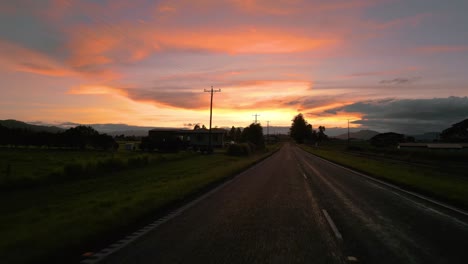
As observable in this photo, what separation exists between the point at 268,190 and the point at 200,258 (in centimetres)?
915

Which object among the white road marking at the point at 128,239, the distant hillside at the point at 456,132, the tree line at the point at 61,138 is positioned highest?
the distant hillside at the point at 456,132

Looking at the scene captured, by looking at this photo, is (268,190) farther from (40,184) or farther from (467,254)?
(40,184)

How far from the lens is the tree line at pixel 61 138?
Answer: 51.8 meters

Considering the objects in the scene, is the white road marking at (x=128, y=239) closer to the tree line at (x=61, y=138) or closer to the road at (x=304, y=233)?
the road at (x=304, y=233)

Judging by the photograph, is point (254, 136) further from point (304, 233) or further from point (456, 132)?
point (456, 132)

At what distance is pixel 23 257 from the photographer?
17.3 ft

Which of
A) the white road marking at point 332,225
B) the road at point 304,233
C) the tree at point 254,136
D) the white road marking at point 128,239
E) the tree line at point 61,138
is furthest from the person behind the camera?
the tree at point 254,136

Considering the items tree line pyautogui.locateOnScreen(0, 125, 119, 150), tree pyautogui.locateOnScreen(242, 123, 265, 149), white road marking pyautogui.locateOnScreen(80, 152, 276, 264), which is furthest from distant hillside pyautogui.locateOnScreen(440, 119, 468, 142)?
white road marking pyautogui.locateOnScreen(80, 152, 276, 264)

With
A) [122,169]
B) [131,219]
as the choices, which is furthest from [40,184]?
[131,219]

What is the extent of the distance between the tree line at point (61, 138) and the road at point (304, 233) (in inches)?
1831

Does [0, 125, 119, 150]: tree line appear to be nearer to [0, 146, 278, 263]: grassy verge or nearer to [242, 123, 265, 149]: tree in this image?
[0, 146, 278, 263]: grassy verge

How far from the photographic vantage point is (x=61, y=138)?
170ft

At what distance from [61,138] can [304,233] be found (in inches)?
2088

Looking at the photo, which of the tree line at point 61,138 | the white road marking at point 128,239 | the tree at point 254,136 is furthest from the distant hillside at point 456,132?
the white road marking at point 128,239
